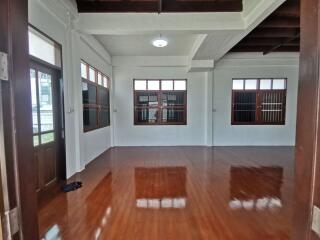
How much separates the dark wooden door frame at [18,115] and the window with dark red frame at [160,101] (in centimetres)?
725

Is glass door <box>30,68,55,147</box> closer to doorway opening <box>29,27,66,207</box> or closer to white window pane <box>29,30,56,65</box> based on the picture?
doorway opening <box>29,27,66,207</box>

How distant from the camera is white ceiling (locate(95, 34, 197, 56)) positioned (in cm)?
576

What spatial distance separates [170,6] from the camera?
13.7ft

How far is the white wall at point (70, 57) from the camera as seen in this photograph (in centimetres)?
345

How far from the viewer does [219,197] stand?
342cm

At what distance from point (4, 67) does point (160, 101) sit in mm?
7427

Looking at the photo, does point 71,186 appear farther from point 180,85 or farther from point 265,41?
point 265,41

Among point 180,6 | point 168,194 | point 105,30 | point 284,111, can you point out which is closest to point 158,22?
point 180,6

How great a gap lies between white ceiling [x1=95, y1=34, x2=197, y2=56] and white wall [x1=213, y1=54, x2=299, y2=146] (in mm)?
1759

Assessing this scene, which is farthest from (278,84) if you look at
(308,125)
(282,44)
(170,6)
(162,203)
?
(308,125)

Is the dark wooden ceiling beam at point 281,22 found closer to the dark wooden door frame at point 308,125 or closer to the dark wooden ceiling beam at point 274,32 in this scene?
the dark wooden ceiling beam at point 274,32

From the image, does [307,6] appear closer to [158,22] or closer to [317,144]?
[317,144]

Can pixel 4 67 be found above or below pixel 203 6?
below

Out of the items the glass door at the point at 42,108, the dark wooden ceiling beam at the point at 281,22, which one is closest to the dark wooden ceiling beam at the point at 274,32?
the dark wooden ceiling beam at the point at 281,22
